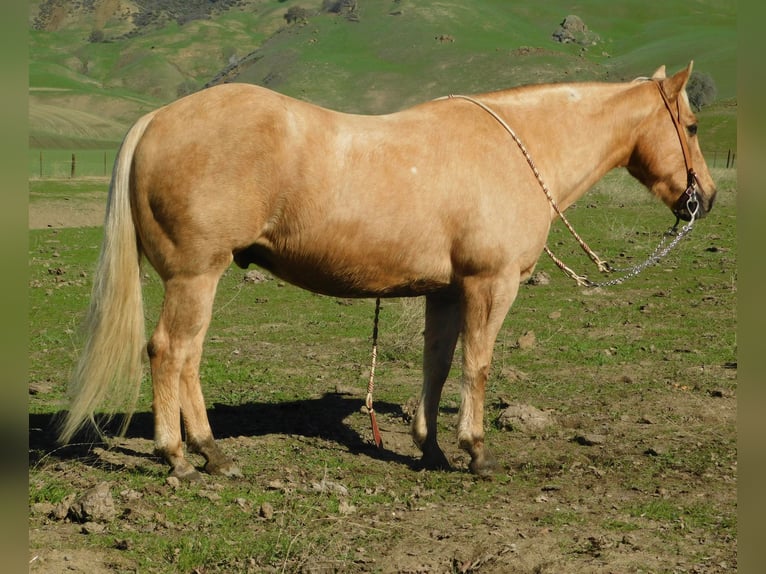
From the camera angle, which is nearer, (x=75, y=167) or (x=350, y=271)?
(x=350, y=271)

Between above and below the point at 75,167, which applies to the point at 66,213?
above

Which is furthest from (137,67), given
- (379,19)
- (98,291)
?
(98,291)

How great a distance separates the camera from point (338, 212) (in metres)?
5.21

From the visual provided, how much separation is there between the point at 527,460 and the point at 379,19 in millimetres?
123310

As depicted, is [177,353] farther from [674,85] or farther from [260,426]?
[674,85]

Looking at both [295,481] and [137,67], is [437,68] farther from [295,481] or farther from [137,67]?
[295,481]

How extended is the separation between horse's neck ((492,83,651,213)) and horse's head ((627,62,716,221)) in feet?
0.33

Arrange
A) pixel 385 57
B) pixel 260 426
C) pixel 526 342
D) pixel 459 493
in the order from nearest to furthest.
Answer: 1. pixel 459 493
2. pixel 260 426
3. pixel 526 342
4. pixel 385 57

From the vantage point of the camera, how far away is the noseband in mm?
6059

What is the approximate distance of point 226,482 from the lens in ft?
17.4

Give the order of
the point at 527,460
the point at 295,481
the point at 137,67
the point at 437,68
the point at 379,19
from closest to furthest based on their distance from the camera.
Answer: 1. the point at 295,481
2. the point at 527,460
3. the point at 437,68
4. the point at 379,19
5. the point at 137,67

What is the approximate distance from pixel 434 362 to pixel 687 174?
90.4 inches

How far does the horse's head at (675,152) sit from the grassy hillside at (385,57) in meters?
57.3

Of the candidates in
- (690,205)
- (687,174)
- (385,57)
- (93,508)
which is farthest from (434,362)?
(385,57)
